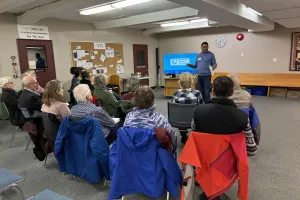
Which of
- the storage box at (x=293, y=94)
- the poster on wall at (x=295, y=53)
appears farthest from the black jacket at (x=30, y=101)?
the poster on wall at (x=295, y=53)

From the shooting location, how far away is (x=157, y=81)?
9.38 m

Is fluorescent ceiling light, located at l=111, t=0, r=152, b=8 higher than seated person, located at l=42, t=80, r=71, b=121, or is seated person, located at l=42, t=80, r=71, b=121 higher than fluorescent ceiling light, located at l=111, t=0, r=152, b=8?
fluorescent ceiling light, located at l=111, t=0, r=152, b=8

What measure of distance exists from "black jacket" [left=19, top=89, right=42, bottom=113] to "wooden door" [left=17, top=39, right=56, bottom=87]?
2831 millimetres

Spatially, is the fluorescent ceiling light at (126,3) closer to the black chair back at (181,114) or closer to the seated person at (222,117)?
the black chair back at (181,114)

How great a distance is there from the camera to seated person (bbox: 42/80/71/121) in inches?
94.7

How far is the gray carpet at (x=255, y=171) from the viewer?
2.08 meters

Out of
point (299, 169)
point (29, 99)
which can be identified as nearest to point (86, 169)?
point (29, 99)

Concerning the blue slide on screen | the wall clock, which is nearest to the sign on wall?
the blue slide on screen

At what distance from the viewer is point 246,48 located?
7.39 m

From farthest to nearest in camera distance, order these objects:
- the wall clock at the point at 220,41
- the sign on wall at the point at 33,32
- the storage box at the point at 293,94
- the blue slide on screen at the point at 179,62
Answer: the wall clock at the point at 220,41
the blue slide on screen at the point at 179,62
the storage box at the point at 293,94
the sign on wall at the point at 33,32

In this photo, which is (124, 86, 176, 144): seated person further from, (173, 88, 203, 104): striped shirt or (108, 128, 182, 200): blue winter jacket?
(173, 88, 203, 104): striped shirt

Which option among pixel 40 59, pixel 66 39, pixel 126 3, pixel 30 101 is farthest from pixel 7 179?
pixel 66 39

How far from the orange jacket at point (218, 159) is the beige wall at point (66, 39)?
5023 millimetres

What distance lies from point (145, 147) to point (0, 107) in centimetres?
320
